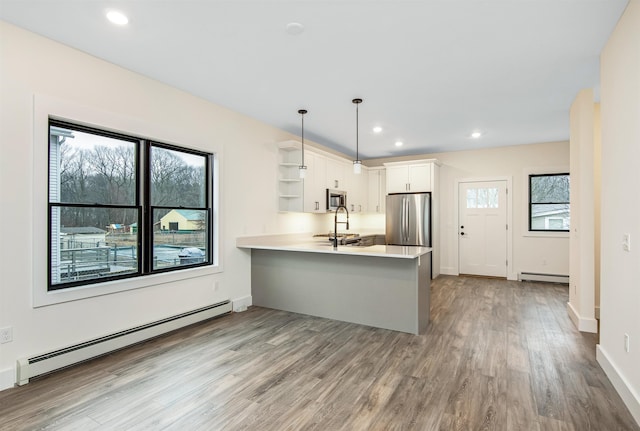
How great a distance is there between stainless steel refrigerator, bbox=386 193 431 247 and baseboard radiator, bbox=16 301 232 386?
4020 mm

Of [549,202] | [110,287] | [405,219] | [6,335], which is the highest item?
[549,202]

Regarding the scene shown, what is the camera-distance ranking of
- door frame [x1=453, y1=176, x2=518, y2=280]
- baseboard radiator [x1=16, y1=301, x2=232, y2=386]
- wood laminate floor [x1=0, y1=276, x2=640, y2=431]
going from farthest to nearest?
door frame [x1=453, y1=176, x2=518, y2=280] → baseboard radiator [x1=16, y1=301, x2=232, y2=386] → wood laminate floor [x1=0, y1=276, x2=640, y2=431]

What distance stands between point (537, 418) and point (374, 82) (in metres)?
3.07

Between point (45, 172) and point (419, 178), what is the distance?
579 cm

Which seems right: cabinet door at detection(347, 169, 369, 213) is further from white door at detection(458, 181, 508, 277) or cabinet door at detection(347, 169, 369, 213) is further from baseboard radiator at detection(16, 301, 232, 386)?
baseboard radiator at detection(16, 301, 232, 386)

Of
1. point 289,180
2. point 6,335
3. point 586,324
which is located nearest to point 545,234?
point 586,324

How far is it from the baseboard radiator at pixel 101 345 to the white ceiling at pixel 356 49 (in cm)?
249

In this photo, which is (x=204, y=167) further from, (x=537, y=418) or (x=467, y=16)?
(x=537, y=418)

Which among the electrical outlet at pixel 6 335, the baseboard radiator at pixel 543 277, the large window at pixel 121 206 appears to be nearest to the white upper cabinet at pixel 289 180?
the large window at pixel 121 206

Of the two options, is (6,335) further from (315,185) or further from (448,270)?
(448,270)

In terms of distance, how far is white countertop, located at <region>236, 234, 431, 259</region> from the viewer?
11.6 feet

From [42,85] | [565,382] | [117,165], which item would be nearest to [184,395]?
[117,165]

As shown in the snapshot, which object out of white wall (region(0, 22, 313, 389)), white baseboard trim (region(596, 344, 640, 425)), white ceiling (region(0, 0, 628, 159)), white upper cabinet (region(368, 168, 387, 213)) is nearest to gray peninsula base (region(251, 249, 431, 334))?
white wall (region(0, 22, 313, 389))

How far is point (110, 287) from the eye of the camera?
3.03m
